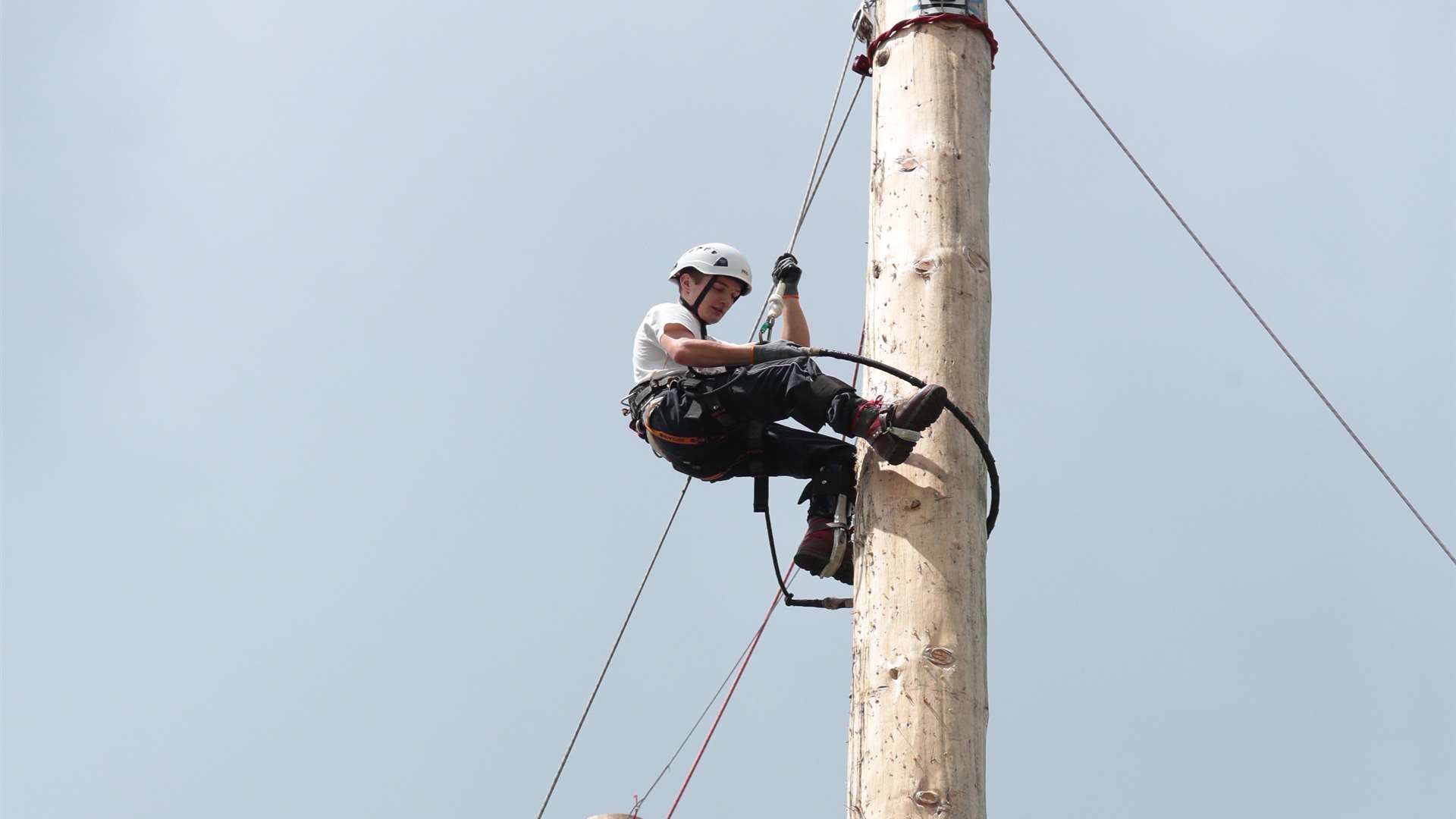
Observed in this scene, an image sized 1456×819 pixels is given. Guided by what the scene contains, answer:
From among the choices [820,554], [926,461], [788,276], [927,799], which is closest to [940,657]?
[927,799]

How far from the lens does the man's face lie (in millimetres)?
6043

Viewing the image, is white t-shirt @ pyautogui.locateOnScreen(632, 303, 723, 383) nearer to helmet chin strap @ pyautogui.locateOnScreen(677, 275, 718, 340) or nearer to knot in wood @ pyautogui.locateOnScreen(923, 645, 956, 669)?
helmet chin strap @ pyautogui.locateOnScreen(677, 275, 718, 340)

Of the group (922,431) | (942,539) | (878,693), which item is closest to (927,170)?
(922,431)

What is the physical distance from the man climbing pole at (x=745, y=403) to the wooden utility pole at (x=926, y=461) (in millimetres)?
180

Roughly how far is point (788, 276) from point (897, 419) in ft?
4.32

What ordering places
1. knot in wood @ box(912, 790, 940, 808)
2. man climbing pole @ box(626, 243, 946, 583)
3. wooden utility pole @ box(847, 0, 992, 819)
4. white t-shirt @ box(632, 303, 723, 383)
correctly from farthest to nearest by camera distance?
white t-shirt @ box(632, 303, 723, 383) < man climbing pole @ box(626, 243, 946, 583) < wooden utility pole @ box(847, 0, 992, 819) < knot in wood @ box(912, 790, 940, 808)

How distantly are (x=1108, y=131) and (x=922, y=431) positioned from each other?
2959mm

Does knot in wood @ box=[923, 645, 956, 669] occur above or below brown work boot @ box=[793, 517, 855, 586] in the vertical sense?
below

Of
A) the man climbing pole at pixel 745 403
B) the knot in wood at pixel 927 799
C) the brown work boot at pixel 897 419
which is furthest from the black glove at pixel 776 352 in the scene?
the knot in wood at pixel 927 799

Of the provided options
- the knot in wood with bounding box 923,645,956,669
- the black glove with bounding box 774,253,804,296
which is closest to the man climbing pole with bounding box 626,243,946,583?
the black glove with bounding box 774,253,804,296

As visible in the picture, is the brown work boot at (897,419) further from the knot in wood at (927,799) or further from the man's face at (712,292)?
the man's face at (712,292)

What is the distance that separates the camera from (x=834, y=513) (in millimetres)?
5250

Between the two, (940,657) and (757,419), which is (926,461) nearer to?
(940,657)

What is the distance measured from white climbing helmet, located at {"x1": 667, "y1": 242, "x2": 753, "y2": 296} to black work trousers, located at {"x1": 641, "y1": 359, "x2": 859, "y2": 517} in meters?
0.53
